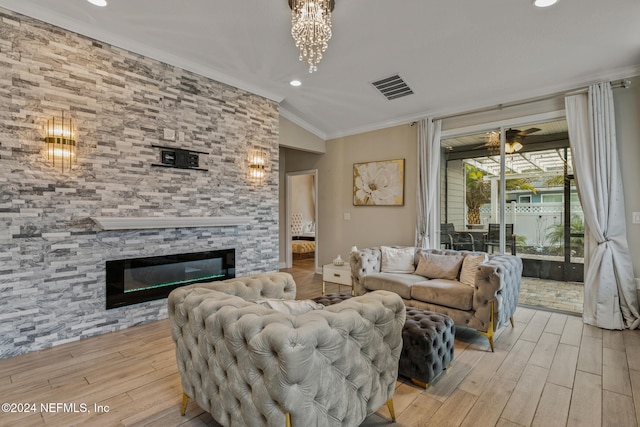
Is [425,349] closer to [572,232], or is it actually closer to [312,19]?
[312,19]

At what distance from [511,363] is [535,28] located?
306cm

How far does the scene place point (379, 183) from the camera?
5.68 metres

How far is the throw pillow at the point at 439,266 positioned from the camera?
365cm

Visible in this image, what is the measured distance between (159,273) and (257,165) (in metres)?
1.98

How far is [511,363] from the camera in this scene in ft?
8.80

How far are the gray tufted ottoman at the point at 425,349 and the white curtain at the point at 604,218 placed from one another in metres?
2.39

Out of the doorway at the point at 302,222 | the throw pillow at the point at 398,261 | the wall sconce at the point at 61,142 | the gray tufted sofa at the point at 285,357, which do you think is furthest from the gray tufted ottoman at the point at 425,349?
the doorway at the point at 302,222

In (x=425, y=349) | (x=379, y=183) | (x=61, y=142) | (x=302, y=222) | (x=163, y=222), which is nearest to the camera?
(x=425, y=349)

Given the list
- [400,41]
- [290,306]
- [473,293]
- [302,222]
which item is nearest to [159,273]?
[290,306]

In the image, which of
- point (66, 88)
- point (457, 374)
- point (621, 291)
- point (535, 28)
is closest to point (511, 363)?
point (457, 374)

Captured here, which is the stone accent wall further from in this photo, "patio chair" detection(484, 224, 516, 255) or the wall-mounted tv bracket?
"patio chair" detection(484, 224, 516, 255)

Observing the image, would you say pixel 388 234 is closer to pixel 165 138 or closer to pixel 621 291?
pixel 621 291

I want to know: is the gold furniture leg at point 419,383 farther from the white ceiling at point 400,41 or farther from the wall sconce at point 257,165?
the wall sconce at point 257,165

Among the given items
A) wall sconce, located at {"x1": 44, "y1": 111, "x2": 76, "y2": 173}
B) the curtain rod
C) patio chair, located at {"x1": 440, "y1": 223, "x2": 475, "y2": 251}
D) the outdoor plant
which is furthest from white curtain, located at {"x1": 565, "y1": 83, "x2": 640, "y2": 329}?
wall sconce, located at {"x1": 44, "y1": 111, "x2": 76, "y2": 173}
